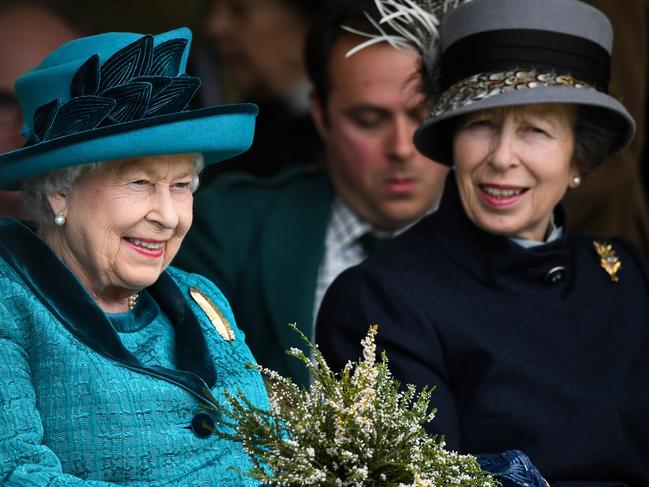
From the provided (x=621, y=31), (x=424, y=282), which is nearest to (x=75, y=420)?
(x=424, y=282)

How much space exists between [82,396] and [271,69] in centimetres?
403

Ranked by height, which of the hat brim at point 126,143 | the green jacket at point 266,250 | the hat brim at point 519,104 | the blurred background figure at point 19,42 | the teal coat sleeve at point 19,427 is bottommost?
the teal coat sleeve at point 19,427

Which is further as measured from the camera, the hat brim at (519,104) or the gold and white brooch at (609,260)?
the gold and white brooch at (609,260)

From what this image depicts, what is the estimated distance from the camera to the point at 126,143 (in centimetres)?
302

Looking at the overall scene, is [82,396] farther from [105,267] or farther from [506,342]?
[506,342]

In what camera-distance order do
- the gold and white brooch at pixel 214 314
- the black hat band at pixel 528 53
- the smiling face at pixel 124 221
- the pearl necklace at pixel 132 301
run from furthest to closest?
the black hat band at pixel 528 53
the gold and white brooch at pixel 214 314
the pearl necklace at pixel 132 301
the smiling face at pixel 124 221

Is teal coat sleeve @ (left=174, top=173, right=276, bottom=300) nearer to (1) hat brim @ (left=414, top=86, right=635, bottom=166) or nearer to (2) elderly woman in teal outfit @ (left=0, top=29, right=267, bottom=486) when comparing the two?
(1) hat brim @ (left=414, top=86, right=635, bottom=166)

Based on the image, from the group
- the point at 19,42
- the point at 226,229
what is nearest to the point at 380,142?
the point at 226,229

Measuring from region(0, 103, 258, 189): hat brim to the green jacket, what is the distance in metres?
1.74

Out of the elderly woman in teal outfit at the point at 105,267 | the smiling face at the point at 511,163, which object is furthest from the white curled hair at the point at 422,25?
the elderly woman in teal outfit at the point at 105,267

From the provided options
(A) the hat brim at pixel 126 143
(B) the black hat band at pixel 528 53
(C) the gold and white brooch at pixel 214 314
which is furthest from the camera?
(B) the black hat band at pixel 528 53

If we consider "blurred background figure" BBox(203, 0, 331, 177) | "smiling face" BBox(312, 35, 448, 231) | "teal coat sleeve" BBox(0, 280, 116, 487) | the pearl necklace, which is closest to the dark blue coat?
the pearl necklace

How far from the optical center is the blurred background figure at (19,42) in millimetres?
4895

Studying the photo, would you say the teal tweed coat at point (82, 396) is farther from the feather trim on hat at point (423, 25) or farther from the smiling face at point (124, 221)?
the feather trim on hat at point (423, 25)
